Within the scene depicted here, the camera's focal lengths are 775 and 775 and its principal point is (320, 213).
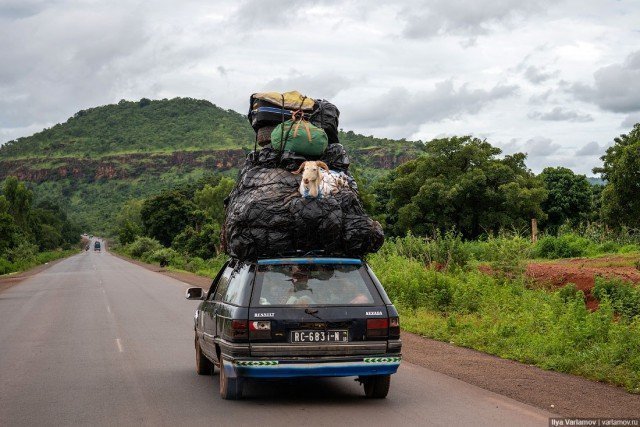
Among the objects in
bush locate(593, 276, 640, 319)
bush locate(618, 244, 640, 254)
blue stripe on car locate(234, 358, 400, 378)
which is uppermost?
bush locate(618, 244, 640, 254)

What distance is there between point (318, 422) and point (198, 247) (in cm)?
6326

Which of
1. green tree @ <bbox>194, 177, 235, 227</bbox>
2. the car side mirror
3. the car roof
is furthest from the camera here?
green tree @ <bbox>194, 177, 235, 227</bbox>

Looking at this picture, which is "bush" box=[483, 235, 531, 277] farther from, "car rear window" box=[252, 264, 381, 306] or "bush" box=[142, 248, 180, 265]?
"bush" box=[142, 248, 180, 265]

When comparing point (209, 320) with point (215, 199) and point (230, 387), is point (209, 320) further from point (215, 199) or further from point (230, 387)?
point (215, 199)

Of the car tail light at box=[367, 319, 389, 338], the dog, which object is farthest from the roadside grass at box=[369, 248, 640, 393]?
the dog

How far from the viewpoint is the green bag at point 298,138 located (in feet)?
32.1

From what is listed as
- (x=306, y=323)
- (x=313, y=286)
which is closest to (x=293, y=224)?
(x=313, y=286)

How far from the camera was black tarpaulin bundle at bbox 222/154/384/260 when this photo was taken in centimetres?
878

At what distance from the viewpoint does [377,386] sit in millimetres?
→ 8625

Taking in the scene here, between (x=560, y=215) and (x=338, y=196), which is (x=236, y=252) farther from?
(x=560, y=215)

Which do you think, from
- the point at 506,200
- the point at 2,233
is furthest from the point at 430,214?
the point at 2,233

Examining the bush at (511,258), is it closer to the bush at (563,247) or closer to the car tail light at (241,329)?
the bush at (563,247)

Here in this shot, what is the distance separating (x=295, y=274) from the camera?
8211 mm

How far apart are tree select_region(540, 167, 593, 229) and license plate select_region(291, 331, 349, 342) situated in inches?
2218
